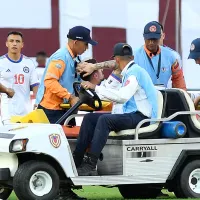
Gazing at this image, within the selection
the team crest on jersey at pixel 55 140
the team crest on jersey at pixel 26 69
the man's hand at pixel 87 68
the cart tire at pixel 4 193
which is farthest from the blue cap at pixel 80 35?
the team crest on jersey at pixel 26 69

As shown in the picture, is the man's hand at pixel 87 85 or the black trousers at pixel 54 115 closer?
the man's hand at pixel 87 85

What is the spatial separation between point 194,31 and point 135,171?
614cm

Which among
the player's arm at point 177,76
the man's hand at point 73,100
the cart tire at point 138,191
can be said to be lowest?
the cart tire at point 138,191

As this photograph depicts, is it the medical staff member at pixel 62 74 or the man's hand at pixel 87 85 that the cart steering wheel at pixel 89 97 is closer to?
the man's hand at pixel 87 85

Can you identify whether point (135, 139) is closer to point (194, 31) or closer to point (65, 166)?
point (65, 166)

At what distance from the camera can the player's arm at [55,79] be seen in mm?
13242

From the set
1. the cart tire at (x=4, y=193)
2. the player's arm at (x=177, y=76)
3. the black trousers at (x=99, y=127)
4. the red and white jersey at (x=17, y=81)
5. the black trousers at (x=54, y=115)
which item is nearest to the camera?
the black trousers at (x=99, y=127)

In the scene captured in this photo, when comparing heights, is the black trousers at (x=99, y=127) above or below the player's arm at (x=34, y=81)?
below

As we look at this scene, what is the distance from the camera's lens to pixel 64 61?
1341cm

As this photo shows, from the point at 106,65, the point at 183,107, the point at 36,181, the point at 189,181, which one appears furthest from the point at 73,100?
the point at 189,181

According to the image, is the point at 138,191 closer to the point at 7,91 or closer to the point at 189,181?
the point at 189,181

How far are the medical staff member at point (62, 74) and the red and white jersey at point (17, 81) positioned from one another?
66.8 inches

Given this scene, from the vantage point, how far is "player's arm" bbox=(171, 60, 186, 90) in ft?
46.9

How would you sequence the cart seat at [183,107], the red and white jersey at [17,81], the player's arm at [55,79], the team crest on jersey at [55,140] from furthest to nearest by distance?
the red and white jersey at [17,81] → the player's arm at [55,79] → the cart seat at [183,107] → the team crest on jersey at [55,140]
